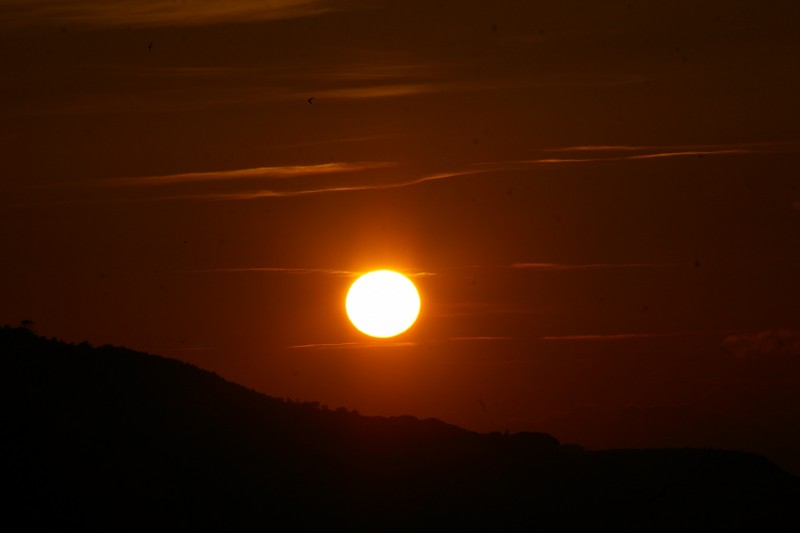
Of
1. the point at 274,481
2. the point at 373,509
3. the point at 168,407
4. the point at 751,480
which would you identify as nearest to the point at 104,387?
the point at 168,407

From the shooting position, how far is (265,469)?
49.4 metres

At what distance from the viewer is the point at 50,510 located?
43.8 metres

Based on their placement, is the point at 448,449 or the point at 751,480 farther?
the point at 751,480

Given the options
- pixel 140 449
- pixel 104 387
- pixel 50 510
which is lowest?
pixel 50 510

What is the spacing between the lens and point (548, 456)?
56562mm

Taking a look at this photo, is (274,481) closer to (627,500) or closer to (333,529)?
(333,529)

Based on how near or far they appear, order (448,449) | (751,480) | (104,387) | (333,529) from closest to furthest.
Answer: (333,529) < (104,387) < (448,449) < (751,480)

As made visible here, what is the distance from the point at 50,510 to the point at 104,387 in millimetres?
8092

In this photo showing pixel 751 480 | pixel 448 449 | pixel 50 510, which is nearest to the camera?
pixel 50 510

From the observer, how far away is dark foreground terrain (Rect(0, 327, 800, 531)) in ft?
149

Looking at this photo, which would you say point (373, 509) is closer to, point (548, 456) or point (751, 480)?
point (548, 456)

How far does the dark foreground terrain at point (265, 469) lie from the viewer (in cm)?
4547

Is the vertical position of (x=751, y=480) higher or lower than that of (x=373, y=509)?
higher

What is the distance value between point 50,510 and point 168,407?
27.5 feet
